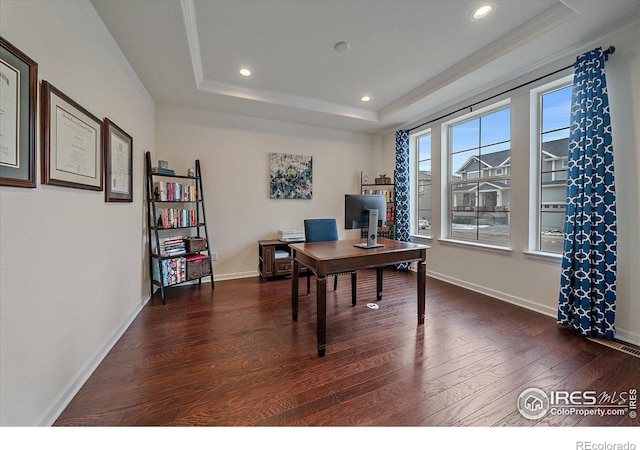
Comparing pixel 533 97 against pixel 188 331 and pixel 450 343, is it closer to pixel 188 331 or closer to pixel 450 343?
pixel 450 343

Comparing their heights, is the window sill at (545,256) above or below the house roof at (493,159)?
below

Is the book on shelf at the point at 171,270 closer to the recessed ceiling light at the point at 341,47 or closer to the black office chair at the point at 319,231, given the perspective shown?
the black office chair at the point at 319,231

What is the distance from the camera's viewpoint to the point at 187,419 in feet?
4.38

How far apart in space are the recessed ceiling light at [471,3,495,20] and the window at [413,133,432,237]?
215 centimetres

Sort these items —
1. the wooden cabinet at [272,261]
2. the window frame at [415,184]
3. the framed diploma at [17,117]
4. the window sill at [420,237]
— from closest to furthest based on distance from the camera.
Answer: the framed diploma at [17,117], the wooden cabinet at [272,261], the window sill at [420,237], the window frame at [415,184]

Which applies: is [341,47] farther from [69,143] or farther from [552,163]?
[552,163]

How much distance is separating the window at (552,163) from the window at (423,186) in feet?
4.99

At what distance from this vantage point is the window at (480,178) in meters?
3.16

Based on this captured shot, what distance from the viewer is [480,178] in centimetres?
341

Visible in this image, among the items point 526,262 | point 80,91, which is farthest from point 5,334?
point 526,262

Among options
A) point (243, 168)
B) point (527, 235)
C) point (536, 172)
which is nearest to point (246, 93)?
point (243, 168)

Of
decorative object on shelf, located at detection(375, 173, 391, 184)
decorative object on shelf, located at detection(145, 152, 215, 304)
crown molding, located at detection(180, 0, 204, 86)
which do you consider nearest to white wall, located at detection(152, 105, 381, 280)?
decorative object on shelf, located at detection(145, 152, 215, 304)

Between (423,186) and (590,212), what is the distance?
7.54 feet

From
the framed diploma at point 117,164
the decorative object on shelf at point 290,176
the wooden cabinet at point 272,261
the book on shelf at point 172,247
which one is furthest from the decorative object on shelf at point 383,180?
the framed diploma at point 117,164
